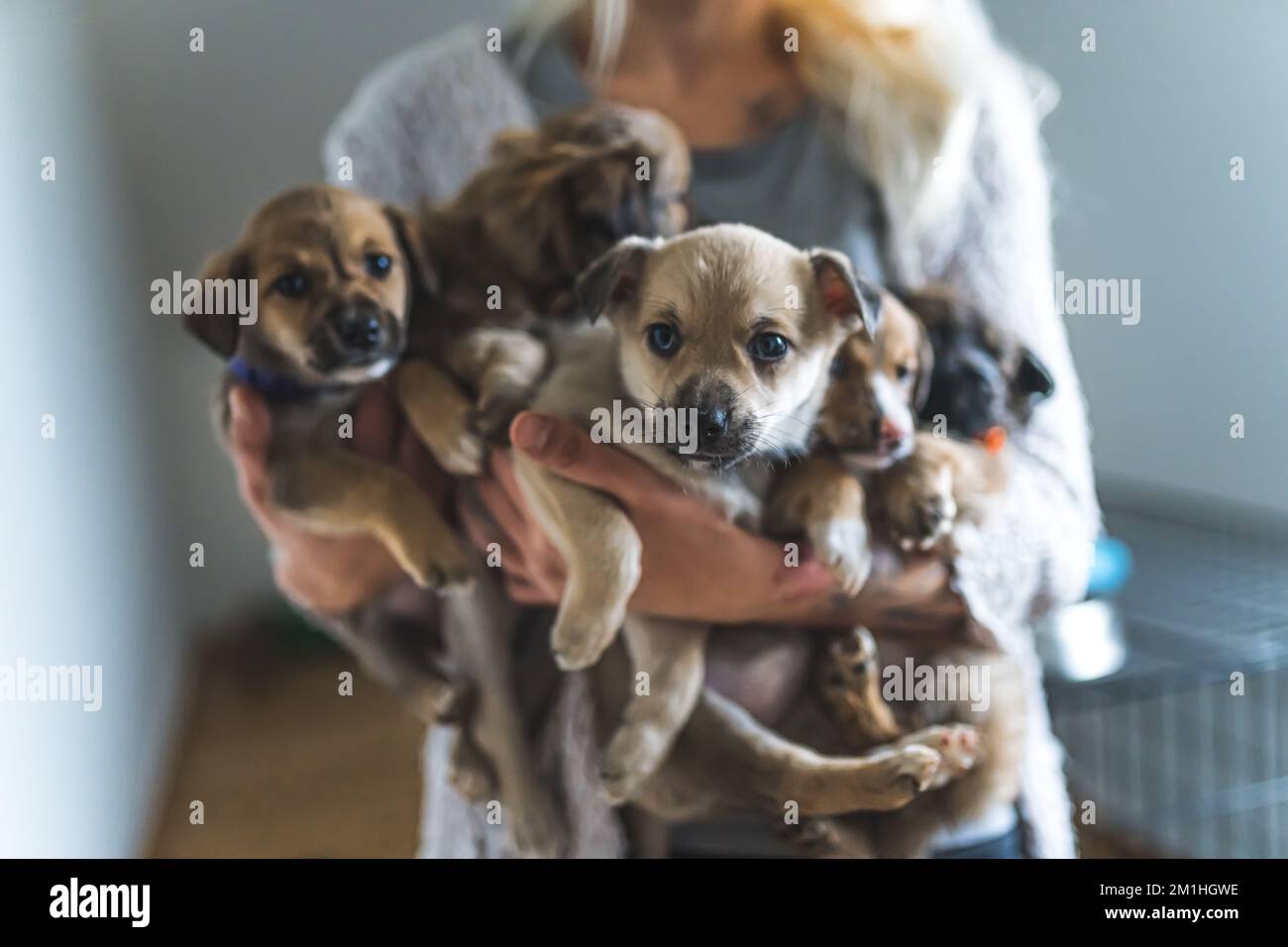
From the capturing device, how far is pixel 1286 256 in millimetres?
918

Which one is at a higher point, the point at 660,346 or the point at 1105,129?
the point at 1105,129

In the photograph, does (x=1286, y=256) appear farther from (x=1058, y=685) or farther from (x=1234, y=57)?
(x=1058, y=685)

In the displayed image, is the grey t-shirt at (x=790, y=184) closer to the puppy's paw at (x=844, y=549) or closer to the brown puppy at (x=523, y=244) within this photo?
the brown puppy at (x=523, y=244)

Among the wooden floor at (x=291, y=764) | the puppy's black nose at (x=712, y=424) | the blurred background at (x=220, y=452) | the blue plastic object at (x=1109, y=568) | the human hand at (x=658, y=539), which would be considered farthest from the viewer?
the wooden floor at (x=291, y=764)

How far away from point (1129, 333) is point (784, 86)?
15.3 inches

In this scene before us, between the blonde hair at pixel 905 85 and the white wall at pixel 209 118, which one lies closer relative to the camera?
the blonde hair at pixel 905 85

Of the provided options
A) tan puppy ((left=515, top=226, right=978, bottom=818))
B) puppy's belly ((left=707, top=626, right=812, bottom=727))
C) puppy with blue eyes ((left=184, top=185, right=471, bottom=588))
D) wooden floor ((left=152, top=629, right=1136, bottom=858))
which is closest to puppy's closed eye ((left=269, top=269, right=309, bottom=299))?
puppy with blue eyes ((left=184, top=185, right=471, bottom=588))

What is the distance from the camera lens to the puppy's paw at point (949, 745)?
0.84 metres

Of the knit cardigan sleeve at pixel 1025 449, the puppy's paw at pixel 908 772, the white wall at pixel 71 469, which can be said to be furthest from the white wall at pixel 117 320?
the puppy's paw at pixel 908 772

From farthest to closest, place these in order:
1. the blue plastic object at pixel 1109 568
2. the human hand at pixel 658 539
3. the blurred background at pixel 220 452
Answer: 1. the blue plastic object at pixel 1109 568
2. the blurred background at pixel 220 452
3. the human hand at pixel 658 539

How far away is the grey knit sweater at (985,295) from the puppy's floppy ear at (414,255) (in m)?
0.14

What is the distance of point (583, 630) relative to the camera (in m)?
0.80

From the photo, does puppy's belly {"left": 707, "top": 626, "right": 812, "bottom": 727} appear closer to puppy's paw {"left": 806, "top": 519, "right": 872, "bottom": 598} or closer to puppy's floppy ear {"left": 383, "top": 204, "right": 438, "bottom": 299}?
puppy's paw {"left": 806, "top": 519, "right": 872, "bottom": 598}
